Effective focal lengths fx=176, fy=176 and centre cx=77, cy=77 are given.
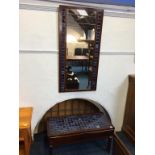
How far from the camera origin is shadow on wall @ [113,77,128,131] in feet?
9.23

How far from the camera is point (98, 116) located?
260cm

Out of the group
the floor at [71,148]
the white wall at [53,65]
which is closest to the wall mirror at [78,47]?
the white wall at [53,65]

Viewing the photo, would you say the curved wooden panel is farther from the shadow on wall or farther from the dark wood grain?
the dark wood grain

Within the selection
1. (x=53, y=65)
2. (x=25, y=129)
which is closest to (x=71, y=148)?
(x=25, y=129)

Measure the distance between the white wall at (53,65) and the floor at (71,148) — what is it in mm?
289

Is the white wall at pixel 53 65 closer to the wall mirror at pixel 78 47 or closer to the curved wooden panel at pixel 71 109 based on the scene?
the wall mirror at pixel 78 47

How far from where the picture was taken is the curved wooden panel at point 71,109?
276cm

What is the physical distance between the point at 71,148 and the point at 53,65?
3.92 ft

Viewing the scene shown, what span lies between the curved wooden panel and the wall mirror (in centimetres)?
37
